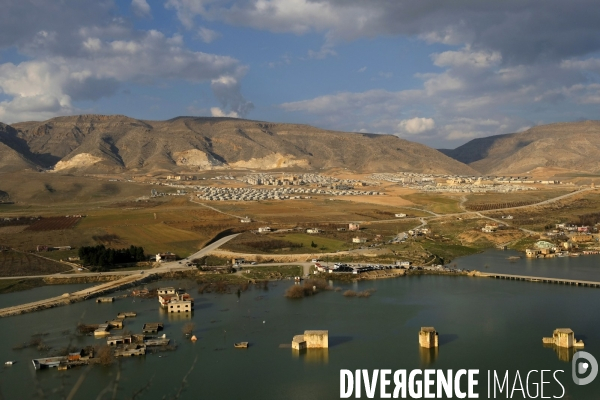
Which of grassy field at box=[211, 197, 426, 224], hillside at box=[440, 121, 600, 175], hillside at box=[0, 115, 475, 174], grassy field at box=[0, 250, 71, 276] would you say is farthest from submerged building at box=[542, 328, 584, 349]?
hillside at box=[440, 121, 600, 175]

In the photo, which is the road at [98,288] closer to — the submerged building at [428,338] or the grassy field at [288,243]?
the grassy field at [288,243]

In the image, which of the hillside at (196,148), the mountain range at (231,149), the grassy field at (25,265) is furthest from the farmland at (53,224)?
the hillside at (196,148)

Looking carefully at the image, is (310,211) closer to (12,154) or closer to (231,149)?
(231,149)

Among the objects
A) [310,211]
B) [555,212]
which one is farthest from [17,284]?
[555,212]

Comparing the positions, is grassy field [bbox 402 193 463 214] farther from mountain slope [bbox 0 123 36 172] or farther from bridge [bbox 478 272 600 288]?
mountain slope [bbox 0 123 36 172]

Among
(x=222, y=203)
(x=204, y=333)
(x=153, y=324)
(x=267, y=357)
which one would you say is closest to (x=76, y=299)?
(x=153, y=324)

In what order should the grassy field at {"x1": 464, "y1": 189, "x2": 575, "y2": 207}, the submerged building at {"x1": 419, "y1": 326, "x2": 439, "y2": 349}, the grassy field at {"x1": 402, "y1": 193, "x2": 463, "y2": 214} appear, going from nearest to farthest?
the submerged building at {"x1": 419, "y1": 326, "x2": 439, "y2": 349}, the grassy field at {"x1": 402, "y1": 193, "x2": 463, "y2": 214}, the grassy field at {"x1": 464, "y1": 189, "x2": 575, "y2": 207}

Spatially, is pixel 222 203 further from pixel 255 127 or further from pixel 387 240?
pixel 255 127
